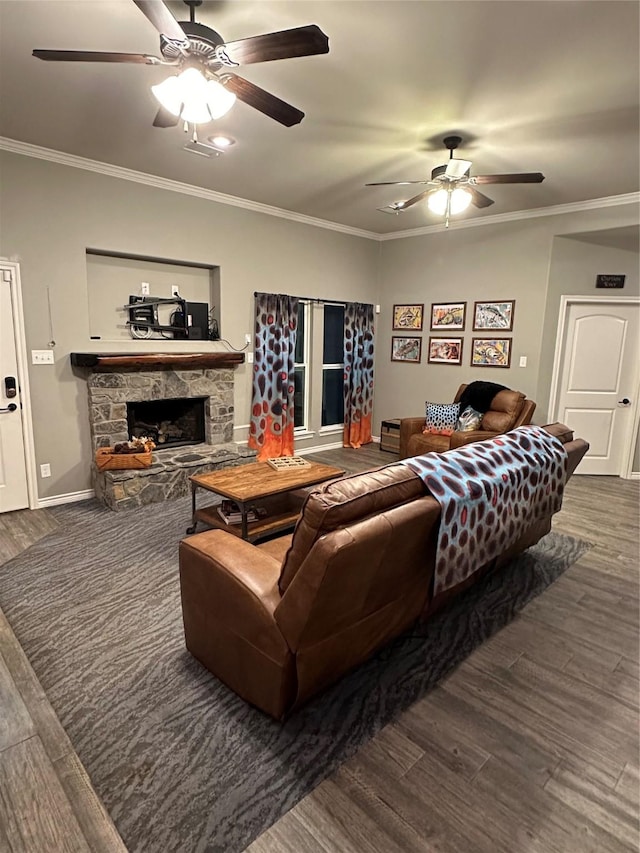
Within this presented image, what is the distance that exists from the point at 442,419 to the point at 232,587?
3.99 m

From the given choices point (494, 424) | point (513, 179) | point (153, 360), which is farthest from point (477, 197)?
point (153, 360)

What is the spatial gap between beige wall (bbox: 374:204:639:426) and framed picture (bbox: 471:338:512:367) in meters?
0.07

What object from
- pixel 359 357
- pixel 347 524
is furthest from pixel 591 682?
pixel 359 357

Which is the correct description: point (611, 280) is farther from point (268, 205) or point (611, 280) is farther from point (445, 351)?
point (268, 205)

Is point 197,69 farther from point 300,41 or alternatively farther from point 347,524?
point 347,524

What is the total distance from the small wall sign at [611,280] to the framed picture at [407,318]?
205 cm

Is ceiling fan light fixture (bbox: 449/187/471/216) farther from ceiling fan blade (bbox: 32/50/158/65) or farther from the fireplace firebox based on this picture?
the fireplace firebox

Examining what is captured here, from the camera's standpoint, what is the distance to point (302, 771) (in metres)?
1.67

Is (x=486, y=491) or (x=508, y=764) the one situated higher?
(x=486, y=491)

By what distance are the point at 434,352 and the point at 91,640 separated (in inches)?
201

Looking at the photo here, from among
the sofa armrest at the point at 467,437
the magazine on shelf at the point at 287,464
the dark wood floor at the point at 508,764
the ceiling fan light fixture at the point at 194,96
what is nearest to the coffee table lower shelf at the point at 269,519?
the magazine on shelf at the point at 287,464

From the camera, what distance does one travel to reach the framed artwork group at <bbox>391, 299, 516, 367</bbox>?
18.2 ft

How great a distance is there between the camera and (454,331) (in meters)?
5.96

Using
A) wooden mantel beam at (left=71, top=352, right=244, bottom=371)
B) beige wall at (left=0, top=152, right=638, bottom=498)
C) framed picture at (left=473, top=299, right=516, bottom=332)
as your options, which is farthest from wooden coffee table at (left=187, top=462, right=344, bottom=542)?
framed picture at (left=473, top=299, right=516, bottom=332)
